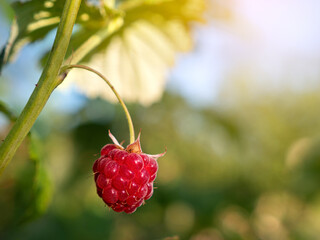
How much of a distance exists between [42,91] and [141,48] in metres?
0.76

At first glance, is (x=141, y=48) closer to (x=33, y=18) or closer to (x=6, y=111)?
(x=33, y=18)

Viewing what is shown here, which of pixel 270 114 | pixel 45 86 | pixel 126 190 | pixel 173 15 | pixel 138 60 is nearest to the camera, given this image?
pixel 45 86

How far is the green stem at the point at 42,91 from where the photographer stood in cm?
45

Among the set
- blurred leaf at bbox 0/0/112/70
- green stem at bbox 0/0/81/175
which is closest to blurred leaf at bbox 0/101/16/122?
blurred leaf at bbox 0/0/112/70

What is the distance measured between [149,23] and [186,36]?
0.17 meters

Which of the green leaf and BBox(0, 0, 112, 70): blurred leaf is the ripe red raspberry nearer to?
BBox(0, 0, 112, 70): blurred leaf

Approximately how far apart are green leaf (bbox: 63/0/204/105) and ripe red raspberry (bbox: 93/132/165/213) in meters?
0.39

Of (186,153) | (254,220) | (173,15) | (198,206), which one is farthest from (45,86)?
(186,153)

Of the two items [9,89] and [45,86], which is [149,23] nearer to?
[45,86]

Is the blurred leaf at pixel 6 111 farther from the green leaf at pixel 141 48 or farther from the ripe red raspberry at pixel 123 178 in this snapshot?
the green leaf at pixel 141 48

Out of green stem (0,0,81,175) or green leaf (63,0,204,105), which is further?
green leaf (63,0,204,105)

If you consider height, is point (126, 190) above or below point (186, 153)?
above

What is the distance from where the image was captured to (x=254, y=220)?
192 inches

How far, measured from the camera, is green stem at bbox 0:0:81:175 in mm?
447
